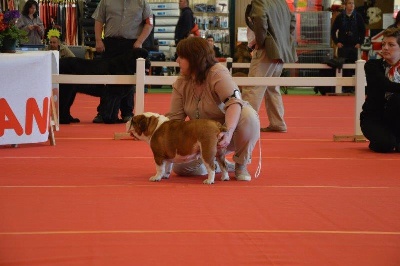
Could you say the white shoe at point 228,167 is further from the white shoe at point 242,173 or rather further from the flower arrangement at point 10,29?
the flower arrangement at point 10,29

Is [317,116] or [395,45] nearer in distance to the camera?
[395,45]

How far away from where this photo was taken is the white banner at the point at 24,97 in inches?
289

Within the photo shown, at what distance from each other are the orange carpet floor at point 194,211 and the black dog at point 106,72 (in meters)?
2.58

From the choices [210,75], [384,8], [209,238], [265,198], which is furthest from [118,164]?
[384,8]

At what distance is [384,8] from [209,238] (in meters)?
18.8

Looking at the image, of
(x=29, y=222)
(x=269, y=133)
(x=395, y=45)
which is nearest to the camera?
(x=29, y=222)

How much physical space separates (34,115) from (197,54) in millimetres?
2467

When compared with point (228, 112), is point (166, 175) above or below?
below

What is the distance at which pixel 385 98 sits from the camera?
298 inches

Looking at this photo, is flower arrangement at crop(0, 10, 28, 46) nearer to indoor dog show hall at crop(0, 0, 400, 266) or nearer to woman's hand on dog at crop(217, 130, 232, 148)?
indoor dog show hall at crop(0, 0, 400, 266)

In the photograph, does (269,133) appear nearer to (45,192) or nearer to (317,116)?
(317,116)

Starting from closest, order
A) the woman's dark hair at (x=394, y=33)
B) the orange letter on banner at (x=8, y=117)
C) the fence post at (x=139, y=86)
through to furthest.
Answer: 1. the woman's dark hair at (x=394, y=33)
2. the orange letter on banner at (x=8, y=117)
3. the fence post at (x=139, y=86)

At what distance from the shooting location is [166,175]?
5730mm

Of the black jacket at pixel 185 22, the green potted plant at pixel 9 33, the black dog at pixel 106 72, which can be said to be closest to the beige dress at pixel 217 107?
the green potted plant at pixel 9 33
